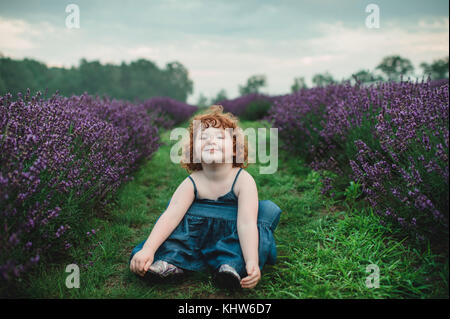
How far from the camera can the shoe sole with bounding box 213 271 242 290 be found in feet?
5.23

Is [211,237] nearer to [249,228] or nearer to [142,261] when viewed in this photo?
[249,228]

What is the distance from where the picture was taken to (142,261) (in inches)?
66.9

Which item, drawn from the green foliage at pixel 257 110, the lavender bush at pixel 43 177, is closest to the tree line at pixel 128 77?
the green foliage at pixel 257 110

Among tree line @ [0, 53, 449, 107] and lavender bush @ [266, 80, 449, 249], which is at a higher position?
tree line @ [0, 53, 449, 107]

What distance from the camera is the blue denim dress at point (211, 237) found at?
180cm

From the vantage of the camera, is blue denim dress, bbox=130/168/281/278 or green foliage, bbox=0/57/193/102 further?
green foliage, bbox=0/57/193/102

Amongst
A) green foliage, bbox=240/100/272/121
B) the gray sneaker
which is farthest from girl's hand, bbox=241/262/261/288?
green foliage, bbox=240/100/272/121

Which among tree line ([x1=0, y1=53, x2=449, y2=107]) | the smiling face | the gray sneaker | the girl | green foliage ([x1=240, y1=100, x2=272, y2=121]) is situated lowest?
the gray sneaker

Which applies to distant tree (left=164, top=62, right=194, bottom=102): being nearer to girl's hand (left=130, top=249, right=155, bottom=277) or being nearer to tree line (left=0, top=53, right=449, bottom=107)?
tree line (left=0, top=53, right=449, bottom=107)

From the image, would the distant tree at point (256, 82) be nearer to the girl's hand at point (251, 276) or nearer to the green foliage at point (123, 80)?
the green foliage at point (123, 80)

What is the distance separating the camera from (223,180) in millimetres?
1956

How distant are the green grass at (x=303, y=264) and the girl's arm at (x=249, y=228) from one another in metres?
0.15

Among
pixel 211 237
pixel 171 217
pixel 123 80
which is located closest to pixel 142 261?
pixel 171 217
